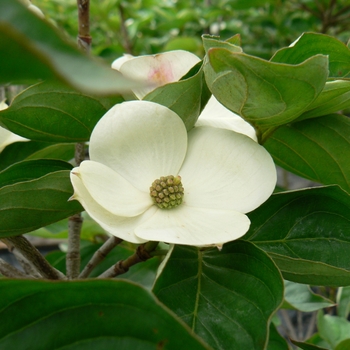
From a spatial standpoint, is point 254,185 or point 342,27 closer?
point 254,185

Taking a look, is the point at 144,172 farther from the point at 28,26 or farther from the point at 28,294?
the point at 28,26

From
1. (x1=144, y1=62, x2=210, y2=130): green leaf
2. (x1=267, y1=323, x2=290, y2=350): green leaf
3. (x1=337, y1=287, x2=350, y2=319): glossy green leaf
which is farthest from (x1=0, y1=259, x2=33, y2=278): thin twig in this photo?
(x1=337, y1=287, x2=350, y2=319): glossy green leaf

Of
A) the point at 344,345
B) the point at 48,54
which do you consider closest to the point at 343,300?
the point at 344,345

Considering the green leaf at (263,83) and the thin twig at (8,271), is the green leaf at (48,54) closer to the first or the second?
the green leaf at (263,83)

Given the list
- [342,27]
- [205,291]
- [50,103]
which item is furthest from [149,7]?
[205,291]

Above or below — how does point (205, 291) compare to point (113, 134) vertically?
below

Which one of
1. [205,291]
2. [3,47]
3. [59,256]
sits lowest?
[59,256]

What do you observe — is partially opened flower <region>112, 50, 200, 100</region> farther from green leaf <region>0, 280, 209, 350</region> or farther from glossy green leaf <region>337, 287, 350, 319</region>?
glossy green leaf <region>337, 287, 350, 319</region>
